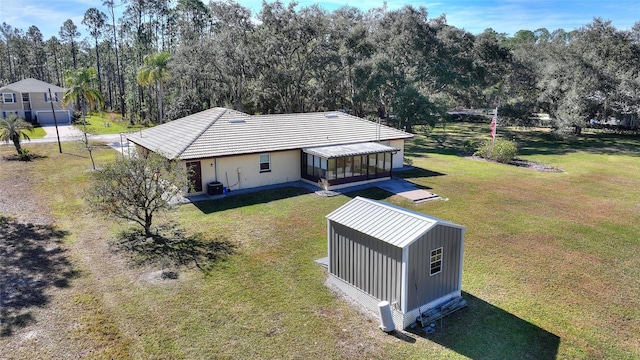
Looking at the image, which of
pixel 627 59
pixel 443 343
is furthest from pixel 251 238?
pixel 627 59

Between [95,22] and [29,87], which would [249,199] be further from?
[95,22]

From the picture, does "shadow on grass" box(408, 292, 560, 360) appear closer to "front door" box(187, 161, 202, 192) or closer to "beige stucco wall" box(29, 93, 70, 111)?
"front door" box(187, 161, 202, 192)

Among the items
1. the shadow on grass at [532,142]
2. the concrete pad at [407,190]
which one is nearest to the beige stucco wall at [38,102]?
the shadow on grass at [532,142]

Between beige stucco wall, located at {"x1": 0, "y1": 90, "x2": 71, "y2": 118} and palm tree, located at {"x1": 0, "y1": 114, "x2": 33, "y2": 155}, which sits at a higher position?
beige stucco wall, located at {"x1": 0, "y1": 90, "x2": 71, "y2": 118}

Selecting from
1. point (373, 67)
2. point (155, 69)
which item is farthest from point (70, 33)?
point (373, 67)

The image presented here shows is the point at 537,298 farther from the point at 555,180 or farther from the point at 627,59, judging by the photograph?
the point at 627,59

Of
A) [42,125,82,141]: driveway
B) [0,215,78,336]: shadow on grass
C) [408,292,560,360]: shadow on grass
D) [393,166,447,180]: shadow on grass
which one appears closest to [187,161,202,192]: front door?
[0,215,78,336]: shadow on grass
